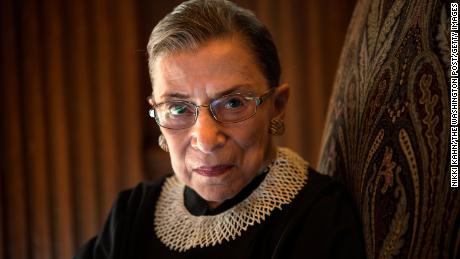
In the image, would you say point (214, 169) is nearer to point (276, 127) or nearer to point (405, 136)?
point (276, 127)

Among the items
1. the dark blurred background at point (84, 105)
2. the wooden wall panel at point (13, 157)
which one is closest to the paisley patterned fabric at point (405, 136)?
the dark blurred background at point (84, 105)

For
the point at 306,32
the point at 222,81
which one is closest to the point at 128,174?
the point at 306,32

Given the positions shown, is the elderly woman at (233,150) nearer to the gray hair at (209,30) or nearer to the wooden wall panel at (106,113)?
the gray hair at (209,30)

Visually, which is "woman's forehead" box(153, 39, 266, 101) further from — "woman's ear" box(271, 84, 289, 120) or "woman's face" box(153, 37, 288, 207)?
"woman's ear" box(271, 84, 289, 120)

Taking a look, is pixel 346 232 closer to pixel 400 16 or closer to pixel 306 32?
pixel 400 16

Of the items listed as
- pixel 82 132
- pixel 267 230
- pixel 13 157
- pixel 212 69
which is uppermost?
pixel 212 69

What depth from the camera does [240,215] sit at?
1.27 meters

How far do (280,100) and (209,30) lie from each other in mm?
280

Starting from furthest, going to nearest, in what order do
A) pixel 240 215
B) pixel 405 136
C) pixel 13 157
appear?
pixel 13 157, pixel 240 215, pixel 405 136

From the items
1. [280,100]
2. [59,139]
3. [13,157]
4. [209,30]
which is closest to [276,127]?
[280,100]

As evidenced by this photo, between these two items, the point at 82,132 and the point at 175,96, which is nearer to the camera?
the point at 175,96

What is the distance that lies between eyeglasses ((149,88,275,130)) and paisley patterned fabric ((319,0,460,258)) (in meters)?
0.26

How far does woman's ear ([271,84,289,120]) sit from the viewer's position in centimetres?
127

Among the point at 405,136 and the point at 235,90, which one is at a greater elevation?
the point at 235,90
